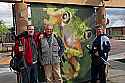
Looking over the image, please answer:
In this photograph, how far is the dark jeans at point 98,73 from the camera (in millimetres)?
8539

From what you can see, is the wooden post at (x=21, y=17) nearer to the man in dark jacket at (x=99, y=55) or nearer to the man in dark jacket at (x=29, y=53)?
the man in dark jacket at (x=29, y=53)

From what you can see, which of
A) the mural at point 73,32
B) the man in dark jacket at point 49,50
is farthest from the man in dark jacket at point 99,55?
the man in dark jacket at point 49,50

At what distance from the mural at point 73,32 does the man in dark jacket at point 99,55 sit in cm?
33

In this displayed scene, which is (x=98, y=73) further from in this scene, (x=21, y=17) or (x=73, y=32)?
(x=21, y=17)

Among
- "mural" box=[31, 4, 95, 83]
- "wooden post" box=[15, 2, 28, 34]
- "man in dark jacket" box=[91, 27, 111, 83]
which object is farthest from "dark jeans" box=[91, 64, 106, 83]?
"wooden post" box=[15, 2, 28, 34]

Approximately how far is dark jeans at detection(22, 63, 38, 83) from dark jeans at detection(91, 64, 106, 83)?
6.09 ft

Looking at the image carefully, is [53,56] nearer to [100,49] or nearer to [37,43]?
[37,43]

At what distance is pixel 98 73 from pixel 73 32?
128 centimetres

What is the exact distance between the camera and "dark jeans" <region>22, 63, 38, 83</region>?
284 inches

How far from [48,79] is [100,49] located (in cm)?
165

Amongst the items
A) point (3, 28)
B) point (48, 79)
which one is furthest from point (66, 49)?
point (3, 28)

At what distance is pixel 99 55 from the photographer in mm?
8375

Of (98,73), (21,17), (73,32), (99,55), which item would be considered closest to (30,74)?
(21,17)

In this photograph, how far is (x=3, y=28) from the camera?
55000 millimetres
